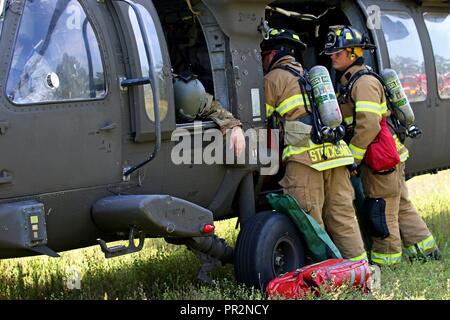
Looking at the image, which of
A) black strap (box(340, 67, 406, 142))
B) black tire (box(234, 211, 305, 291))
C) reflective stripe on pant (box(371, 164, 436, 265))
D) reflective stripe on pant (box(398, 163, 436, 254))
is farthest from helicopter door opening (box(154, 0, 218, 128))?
reflective stripe on pant (box(398, 163, 436, 254))

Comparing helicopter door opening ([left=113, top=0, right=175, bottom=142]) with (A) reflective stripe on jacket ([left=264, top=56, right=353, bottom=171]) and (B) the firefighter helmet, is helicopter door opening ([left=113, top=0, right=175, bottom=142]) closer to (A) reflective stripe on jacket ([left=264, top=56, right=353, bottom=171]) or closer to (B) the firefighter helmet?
(B) the firefighter helmet

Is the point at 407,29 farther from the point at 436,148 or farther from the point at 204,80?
the point at 204,80

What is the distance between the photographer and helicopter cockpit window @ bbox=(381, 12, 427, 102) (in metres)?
8.32

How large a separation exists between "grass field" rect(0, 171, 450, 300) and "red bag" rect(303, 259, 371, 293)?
0.09m

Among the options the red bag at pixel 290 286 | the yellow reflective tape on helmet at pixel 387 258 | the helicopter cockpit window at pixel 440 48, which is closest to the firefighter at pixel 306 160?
the yellow reflective tape on helmet at pixel 387 258

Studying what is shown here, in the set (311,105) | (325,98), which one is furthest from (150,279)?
(325,98)

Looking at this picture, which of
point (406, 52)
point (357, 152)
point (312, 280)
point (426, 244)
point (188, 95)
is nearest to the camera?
point (312, 280)

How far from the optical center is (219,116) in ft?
21.0

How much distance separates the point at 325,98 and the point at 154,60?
1.60 m

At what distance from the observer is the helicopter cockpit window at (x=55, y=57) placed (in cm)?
518

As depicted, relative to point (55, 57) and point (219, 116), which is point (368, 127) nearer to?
→ point (219, 116)

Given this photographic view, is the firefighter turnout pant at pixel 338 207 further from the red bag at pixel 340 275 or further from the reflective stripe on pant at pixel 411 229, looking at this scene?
the reflective stripe on pant at pixel 411 229

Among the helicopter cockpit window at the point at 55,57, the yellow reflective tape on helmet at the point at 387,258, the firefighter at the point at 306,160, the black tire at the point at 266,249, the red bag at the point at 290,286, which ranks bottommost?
the yellow reflective tape on helmet at the point at 387,258

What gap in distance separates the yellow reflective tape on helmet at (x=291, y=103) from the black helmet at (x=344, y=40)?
884 millimetres
